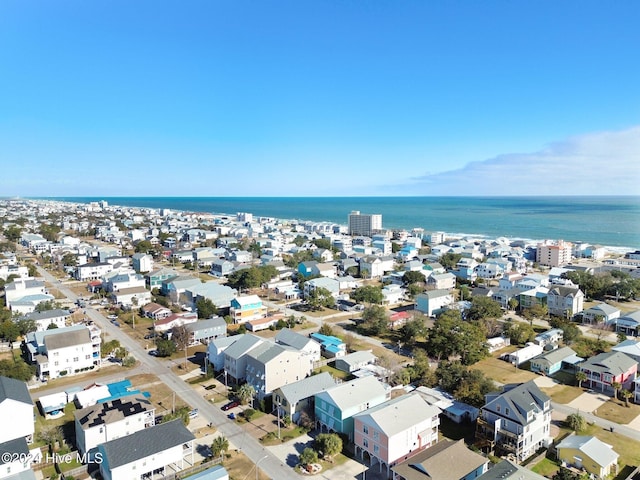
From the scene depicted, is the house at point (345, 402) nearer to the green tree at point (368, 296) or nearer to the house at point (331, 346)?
the house at point (331, 346)

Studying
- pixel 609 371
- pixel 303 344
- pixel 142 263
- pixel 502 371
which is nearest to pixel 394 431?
pixel 303 344

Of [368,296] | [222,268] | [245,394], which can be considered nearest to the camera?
[245,394]

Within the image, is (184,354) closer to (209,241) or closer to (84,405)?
(84,405)

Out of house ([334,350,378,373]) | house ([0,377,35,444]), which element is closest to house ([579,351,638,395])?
house ([334,350,378,373])

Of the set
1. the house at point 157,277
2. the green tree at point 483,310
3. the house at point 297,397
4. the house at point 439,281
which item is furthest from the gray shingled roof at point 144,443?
the house at point 439,281

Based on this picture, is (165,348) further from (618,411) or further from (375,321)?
(618,411)

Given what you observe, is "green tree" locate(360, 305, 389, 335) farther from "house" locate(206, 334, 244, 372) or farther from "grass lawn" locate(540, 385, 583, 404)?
"grass lawn" locate(540, 385, 583, 404)

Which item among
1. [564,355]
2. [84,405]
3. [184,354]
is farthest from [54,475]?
[564,355]
